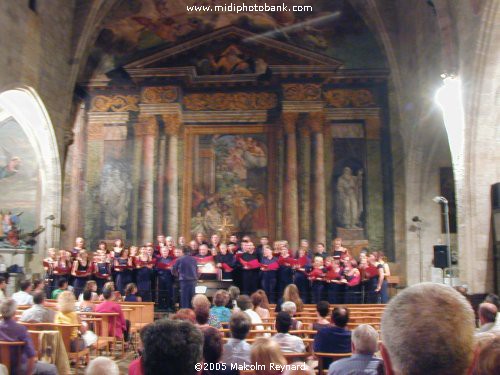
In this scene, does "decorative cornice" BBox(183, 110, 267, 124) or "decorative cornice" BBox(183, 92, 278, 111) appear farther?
"decorative cornice" BBox(183, 92, 278, 111)

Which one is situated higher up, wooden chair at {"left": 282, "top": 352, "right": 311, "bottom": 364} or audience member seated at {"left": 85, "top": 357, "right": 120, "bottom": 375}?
audience member seated at {"left": 85, "top": 357, "right": 120, "bottom": 375}

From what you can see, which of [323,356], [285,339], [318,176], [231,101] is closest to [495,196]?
[318,176]

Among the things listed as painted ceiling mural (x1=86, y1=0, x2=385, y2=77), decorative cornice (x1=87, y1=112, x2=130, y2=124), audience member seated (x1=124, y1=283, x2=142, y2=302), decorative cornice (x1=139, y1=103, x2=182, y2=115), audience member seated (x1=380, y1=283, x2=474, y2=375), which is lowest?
audience member seated (x1=124, y1=283, x2=142, y2=302)

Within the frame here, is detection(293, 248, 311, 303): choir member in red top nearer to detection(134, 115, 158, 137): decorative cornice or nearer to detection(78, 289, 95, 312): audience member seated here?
detection(78, 289, 95, 312): audience member seated

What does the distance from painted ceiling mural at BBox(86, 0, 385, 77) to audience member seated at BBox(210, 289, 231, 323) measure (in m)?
12.7

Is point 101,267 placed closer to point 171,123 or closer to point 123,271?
point 123,271

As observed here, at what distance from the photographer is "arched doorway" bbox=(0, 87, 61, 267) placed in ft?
53.9

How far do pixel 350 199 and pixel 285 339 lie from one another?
12.1m

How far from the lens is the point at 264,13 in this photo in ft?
58.9

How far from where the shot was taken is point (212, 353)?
381 centimetres

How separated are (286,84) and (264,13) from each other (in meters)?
2.67

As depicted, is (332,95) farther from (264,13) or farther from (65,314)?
(65,314)

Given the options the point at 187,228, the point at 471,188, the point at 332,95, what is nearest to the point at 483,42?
the point at 471,188

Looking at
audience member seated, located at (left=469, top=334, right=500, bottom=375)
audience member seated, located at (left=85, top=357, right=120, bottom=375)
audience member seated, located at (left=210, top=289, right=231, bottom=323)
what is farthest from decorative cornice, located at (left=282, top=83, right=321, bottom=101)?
audience member seated, located at (left=469, top=334, right=500, bottom=375)
